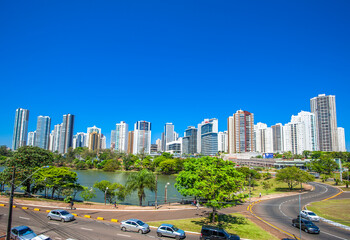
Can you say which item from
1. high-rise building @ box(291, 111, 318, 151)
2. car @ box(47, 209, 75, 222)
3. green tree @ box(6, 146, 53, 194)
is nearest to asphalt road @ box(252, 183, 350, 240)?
car @ box(47, 209, 75, 222)

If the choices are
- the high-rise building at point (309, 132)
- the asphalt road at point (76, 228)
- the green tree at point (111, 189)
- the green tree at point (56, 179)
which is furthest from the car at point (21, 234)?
the high-rise building at point (309, 132)

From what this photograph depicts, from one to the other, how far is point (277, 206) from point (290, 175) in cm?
2037

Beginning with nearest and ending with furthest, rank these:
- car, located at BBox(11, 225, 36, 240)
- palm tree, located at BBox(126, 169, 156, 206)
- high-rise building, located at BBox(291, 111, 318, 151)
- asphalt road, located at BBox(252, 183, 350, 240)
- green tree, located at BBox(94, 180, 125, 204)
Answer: car, located at BBox(11, 225, 36, 240), asphalt road, located at BBox(252, 183, 350, 240), palm tree, located at BBox(126, 169, 156, 206), green tree, located at BBox(94, 180, 125, 204), high-rise building, located at BBox(291, 111, 318, 151)

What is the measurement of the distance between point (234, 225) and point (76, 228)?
711 inches

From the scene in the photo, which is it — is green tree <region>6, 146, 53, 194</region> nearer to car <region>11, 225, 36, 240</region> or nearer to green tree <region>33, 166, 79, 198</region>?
green tree <region>33, 166, 79, 198</region>

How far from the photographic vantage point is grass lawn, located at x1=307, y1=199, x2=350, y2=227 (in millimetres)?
30978

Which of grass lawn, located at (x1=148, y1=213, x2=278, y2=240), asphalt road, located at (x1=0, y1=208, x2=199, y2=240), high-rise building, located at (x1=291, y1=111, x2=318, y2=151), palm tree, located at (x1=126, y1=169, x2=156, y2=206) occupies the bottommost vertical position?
grass lawn, located at (x1=148, y1=213, x2=278, y2=240)

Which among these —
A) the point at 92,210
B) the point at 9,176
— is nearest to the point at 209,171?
the point at 92,210

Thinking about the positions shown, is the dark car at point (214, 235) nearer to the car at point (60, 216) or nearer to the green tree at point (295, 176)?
the car at point (60, 216)

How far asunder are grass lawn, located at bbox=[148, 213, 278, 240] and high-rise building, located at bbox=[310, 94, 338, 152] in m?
196

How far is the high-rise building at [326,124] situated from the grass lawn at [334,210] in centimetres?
17252

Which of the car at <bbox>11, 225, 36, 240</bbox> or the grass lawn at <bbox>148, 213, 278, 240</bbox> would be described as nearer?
the car at <bbox>11, 225, 36, 240</bbox>

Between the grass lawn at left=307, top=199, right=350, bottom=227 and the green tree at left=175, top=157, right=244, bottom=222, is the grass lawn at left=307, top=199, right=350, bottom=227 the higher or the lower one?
the lower one

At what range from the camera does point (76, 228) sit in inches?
904
